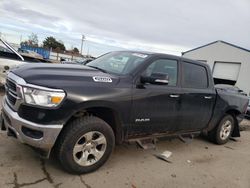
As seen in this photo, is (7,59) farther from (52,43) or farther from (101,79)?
(52,43)

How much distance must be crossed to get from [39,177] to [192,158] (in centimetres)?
301

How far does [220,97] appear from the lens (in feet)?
19.5

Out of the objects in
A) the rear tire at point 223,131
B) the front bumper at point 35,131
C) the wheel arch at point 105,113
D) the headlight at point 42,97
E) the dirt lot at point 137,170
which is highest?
the headlight at point 42,97

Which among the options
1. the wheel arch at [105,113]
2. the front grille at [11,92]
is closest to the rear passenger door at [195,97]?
the wheel arch at [105,113]

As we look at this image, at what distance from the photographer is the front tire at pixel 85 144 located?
3.65m

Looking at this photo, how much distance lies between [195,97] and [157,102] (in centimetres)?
110

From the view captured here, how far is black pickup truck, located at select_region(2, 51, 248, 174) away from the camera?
3465 millimetres

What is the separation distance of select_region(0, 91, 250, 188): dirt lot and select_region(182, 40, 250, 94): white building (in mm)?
19867

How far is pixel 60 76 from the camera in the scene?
3668 millimetres

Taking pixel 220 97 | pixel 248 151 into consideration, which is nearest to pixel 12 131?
pixel 220 97

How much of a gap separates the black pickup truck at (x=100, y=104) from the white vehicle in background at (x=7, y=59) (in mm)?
3815

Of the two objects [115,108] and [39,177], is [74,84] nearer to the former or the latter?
[115,108]

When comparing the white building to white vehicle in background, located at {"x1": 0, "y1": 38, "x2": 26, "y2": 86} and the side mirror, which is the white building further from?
the side mirror

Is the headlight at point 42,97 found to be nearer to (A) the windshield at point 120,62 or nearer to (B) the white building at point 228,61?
(A) the windshield at point 120,62
